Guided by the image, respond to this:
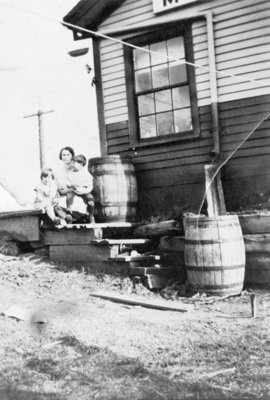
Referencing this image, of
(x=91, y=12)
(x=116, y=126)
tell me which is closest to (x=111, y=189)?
(x=116, y=126)

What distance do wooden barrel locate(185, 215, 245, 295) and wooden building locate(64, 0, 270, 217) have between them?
1.62 m

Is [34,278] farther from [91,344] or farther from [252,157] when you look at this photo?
[252,157]

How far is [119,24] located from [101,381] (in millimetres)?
6856

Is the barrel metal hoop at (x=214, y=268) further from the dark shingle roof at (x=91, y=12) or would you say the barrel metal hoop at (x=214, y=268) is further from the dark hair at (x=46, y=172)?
the dark shingle roof at (x=91, y=12)

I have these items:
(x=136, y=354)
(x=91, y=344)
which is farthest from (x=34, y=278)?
(x=136, y=354)

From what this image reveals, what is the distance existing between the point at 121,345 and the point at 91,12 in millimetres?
6461

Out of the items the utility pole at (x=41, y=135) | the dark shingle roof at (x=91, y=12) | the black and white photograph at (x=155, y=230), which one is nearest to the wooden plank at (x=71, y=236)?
the black and white photograph at (x=155, y=230)

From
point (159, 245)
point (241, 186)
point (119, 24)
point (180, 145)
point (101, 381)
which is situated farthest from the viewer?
point (119, 24)

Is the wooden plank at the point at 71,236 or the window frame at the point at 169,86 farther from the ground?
the window frame at the point at 169,86

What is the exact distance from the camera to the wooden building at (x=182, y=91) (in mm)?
7254

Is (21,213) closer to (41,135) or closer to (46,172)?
(46,172)

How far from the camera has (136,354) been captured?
389cm

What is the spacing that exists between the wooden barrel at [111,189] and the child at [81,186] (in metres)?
0.15

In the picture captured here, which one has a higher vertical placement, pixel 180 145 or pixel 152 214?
pixel 180 145
